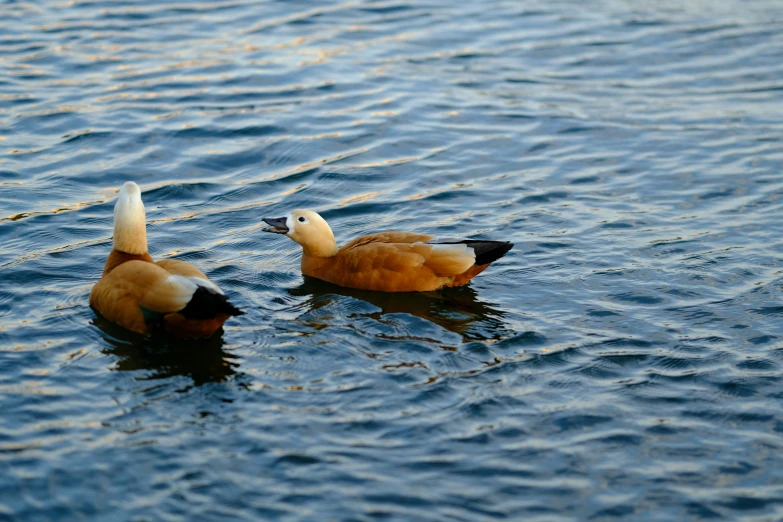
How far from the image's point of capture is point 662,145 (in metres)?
12.9

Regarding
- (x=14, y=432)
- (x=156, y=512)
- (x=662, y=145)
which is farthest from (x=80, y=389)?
(x=662, y=145)

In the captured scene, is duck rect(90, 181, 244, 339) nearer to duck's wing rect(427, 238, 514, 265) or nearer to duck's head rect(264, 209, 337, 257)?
duck's head rect(264, 209, 337, 257)

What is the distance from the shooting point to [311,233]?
9.47 meters

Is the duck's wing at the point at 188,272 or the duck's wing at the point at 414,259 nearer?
the duck's wing at the point at 188,272

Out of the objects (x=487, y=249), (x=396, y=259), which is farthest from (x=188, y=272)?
(x=487, y=249)

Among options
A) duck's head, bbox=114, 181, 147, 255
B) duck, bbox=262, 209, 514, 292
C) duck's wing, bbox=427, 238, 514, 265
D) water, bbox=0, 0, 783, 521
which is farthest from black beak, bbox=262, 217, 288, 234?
duck's wing, bbox=427, 238, 514, 265

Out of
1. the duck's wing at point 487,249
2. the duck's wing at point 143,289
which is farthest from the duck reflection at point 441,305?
the duck's wing at point 143,289

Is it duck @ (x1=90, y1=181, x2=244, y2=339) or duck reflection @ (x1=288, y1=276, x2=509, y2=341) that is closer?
duck @ (x1=90, y1=181, x2=244, y2=339)

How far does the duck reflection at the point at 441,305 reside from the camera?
27.5 feet

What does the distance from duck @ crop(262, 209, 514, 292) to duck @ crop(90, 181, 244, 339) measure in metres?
1.57

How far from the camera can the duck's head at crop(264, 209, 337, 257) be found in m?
9.46

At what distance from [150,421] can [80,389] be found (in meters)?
0.77

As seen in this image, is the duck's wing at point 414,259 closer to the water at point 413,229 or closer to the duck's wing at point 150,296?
the water at point 413,229

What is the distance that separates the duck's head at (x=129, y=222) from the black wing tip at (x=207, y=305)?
1.22 m
